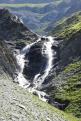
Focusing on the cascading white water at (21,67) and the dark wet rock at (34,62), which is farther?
the dark wet rock at (34,62)

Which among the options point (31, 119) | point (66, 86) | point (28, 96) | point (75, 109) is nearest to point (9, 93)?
point (28, 96)

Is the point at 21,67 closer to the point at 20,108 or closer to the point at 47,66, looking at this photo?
the point at 47,66

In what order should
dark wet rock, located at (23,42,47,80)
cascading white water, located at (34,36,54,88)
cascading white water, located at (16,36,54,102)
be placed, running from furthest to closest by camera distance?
dark wet rock, located at (23,42,47,80), cascading white water, located at (34,36,54,88), cascading white water, located at (16,36,54,102)

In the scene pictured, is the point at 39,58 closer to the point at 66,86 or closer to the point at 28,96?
the point at 66,86

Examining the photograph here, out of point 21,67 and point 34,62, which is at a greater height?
point 34,62

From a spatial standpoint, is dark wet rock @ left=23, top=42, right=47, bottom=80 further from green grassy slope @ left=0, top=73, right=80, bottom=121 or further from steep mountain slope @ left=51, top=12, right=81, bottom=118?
green grassy slope @ left=0, top=73, right=80, bottom=121

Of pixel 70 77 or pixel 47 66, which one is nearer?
pixel 70 77

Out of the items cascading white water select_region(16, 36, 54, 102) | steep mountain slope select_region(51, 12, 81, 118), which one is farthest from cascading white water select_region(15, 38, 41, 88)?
steep mountain slope select_region(51, 12, 81, 118)

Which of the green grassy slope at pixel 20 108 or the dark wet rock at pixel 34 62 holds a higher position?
the dark wet rock at pixel 34 62

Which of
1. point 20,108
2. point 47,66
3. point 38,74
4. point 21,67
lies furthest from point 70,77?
point 20,108

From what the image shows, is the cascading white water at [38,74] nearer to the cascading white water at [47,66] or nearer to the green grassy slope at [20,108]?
the cascading white water at [47,66]

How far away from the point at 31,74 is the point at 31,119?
350 feet

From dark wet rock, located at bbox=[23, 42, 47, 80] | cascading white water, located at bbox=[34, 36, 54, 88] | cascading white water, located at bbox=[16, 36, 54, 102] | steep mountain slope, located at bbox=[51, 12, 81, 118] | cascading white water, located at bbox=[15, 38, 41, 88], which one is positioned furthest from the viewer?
dark wet rock, located at bbox=[23, 42, 47, 80]

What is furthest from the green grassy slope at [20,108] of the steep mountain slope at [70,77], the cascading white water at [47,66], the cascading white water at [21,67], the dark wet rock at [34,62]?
the dark wet rock at [34,62]
